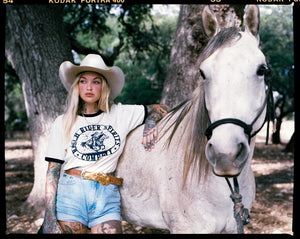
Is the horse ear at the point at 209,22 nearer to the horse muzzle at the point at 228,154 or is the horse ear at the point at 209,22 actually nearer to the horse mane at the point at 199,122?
the horse mane at the point at 199,122

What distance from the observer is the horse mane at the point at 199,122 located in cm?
173

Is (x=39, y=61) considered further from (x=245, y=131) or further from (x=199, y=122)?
(x=245, y=131)

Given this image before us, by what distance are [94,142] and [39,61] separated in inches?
114

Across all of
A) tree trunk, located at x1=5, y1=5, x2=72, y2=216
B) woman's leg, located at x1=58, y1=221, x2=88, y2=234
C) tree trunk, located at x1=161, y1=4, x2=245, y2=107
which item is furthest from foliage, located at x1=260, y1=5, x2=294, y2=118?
woman's leg, located at x1=58, y1=221, x2=88, y2=234

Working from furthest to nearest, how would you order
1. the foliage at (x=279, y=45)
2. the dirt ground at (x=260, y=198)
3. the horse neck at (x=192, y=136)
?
the foliage at (x=279, y=45), the dirt ground at (x=260, y=198), the horse neck at (x=192, y=136)

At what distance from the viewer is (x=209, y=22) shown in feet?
6.27

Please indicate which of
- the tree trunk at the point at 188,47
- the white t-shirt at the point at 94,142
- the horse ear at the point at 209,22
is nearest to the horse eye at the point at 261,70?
the horse ear at the point at 209,22

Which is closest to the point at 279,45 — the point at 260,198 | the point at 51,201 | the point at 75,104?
the point at 260,198

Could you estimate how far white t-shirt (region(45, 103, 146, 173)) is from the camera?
215cm

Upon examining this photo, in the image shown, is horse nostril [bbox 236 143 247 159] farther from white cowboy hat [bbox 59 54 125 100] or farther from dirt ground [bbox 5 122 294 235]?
dirt ground [bbox 5 122 294 235]

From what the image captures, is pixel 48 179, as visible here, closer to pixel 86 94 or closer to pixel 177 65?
pixel 86 94

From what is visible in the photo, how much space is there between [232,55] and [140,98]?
27.7 ft

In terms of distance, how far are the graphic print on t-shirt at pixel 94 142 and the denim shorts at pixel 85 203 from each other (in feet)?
0.68

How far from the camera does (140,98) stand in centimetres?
994
